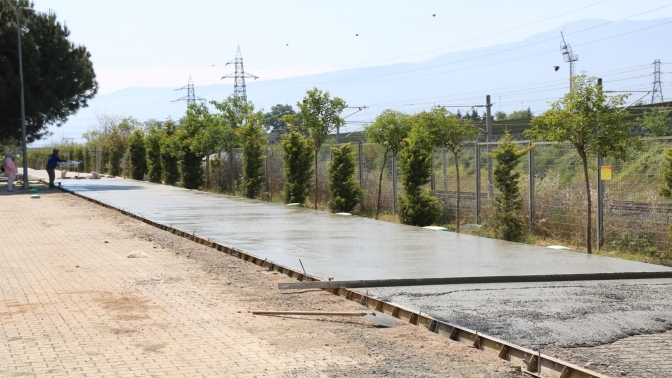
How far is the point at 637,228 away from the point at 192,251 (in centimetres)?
812

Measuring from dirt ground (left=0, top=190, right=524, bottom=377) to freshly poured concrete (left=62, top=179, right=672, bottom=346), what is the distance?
2.45ft

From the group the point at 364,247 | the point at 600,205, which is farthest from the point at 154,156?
the point at 600,205

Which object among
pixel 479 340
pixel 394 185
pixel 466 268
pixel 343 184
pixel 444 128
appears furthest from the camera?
pixel 343 184

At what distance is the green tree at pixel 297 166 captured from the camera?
2775cm

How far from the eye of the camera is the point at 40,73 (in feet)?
131

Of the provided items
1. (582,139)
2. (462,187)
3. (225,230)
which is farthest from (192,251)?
(462,187)

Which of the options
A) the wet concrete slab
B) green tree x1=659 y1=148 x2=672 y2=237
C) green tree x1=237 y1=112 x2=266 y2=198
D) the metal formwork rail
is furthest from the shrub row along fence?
green tree x1=237 y1=112 x2=266 y2=198

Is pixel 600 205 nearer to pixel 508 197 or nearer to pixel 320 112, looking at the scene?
pixel 508 197

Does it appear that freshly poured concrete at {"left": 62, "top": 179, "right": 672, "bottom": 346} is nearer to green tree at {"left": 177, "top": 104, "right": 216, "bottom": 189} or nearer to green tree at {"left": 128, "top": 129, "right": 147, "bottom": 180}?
green tree at {"left": 177, "top": 104, "right": 216, "bottom": 189}

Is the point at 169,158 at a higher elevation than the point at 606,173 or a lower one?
higher

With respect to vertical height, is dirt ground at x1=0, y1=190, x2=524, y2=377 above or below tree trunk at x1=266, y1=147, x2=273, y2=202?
below

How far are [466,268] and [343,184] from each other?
1342cm

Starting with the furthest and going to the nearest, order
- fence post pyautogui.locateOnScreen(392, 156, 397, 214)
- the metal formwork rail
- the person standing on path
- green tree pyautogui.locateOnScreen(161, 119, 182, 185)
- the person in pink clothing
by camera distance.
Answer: green tree pyautogui.locateOnScreen(161, 119, 182, 185) → the person standing on path → the person in pink clothing → fence post pyautogui.locateOnScreen(392, 156, 397, 214) → the metal formwork rail

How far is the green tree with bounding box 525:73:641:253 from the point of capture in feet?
44.6
